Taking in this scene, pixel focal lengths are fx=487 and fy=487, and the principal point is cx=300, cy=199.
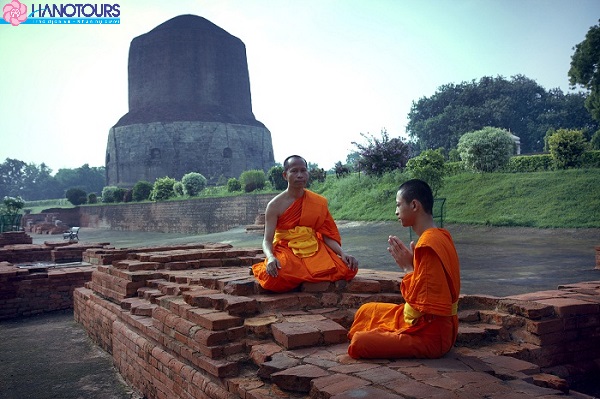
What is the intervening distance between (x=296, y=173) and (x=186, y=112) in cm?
2994

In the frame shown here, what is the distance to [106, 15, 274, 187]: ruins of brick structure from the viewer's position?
31922 mm

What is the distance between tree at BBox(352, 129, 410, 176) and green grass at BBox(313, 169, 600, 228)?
0.56 m

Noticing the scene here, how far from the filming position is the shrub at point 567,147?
1434 cm

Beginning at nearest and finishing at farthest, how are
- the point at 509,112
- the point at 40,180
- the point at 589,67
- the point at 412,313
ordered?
1. the point at 412,313
2. the point at 589,67
3. the point at 509,112
4. the point at 40,180

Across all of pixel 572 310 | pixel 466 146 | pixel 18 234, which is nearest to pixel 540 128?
pixel 466 146

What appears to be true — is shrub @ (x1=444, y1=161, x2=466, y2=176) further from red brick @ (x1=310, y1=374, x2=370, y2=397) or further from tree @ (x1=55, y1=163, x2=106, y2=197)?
tree @ (x1=55, y1=163, x2=106, y2=197)

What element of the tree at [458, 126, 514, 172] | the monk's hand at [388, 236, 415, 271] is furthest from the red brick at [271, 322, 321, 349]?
the tree at [458, 126, 514, 172]

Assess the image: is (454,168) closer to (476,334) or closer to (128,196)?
(476,334)

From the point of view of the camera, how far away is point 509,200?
12703mm

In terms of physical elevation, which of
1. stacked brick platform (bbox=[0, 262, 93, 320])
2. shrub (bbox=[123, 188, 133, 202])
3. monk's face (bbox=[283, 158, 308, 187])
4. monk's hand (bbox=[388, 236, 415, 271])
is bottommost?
stacked brick platform (bbox=[0, 262, 93, 320])

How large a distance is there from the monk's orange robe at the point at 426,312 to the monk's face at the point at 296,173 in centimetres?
155

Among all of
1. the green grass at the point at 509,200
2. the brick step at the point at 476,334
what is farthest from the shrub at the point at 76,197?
the brick step at the point at 476,334

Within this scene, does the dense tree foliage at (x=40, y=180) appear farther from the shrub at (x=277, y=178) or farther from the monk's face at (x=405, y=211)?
the monk's face at (x=405, y=211)

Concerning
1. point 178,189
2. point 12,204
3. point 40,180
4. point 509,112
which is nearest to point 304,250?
point 12,204
